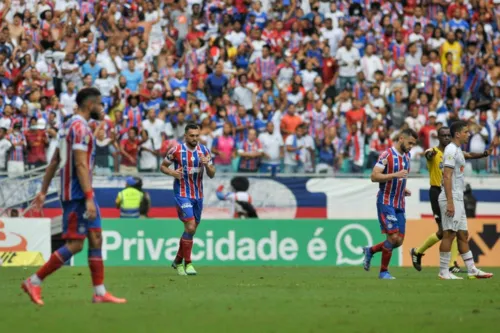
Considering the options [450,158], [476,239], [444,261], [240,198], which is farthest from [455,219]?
[240,198]

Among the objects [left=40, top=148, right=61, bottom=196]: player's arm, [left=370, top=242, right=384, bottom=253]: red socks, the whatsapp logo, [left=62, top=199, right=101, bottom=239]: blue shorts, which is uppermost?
[left=40, top=148, right=61, bottom=196]: player's arm

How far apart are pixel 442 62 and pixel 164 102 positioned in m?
8.69

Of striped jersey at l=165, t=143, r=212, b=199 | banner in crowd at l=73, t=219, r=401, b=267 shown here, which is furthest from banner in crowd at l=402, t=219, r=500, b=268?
striped jersey at l=165, t=143, r=212, b=199

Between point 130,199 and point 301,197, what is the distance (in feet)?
14.3

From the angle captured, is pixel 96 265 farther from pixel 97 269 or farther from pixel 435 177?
pixel 435 177

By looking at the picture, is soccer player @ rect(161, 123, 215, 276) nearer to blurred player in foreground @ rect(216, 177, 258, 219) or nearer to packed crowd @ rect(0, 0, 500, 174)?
blurred player in foreground @ rect(216, 177, 258, 219)

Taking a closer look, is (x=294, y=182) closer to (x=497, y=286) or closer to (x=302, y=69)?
(x=302, y=69)

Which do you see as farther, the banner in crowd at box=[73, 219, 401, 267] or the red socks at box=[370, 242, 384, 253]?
the banner in crowd at box=[73, 219, 401, 267]

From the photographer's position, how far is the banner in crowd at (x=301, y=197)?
27.2 m

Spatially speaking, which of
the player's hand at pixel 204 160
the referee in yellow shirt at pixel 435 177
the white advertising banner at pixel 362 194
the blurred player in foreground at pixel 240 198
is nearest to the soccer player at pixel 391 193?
the referee in yellow shirt at pixel 435 177

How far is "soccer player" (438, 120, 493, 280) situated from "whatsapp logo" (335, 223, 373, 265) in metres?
8.21

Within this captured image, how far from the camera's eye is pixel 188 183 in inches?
754

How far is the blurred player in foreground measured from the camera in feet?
88.0

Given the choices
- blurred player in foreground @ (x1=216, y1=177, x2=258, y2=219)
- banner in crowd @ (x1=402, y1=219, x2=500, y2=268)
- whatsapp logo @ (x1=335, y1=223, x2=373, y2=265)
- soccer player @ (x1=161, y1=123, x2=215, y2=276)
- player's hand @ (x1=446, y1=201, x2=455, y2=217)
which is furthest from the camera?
blurred player in foreground @ (x1=216, y1=177, x2=258, y2=219)
